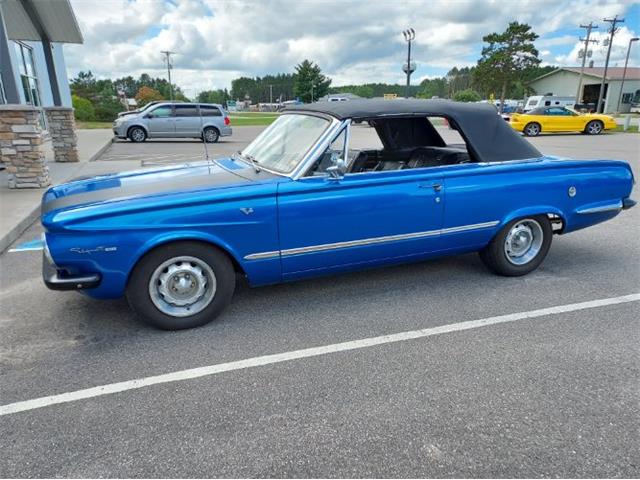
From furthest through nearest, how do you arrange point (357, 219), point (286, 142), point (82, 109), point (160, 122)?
1. point (82, 109)
2. point (160, 122)
3. point (286, 142)
4. point (357, 219)

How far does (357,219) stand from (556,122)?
23.5 meters

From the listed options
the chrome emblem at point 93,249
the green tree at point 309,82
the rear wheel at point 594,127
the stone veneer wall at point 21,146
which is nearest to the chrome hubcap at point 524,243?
the chrome emblem at point 93,249

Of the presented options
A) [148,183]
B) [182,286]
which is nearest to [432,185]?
[182,286]

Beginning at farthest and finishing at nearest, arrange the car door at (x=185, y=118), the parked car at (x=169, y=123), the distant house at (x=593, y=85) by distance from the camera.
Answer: the distant house at (x=593, y=85) < the car door at (x=185, y=118) < the parked car at (x=169, y=123)

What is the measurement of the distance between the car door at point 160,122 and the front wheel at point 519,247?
1791 cm

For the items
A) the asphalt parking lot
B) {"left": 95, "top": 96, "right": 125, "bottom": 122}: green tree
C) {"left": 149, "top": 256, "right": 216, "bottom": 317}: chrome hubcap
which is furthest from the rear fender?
{"left": 95, "top": 96, "right": 125, "bottom": 122}: green tree

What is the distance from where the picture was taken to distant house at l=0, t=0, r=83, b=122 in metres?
9.43

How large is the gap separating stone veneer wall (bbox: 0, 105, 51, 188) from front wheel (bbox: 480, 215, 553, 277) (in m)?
7.75

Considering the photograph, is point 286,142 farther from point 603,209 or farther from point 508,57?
point 508,57

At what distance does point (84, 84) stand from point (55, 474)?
63306mm

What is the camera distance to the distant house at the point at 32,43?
30.9ft

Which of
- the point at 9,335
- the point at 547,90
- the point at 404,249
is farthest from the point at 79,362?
the point at 547,90

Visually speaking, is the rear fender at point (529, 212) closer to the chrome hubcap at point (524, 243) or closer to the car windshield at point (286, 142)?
the chrome hubcap at point (524, 243)

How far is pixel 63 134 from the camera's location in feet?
39.7
